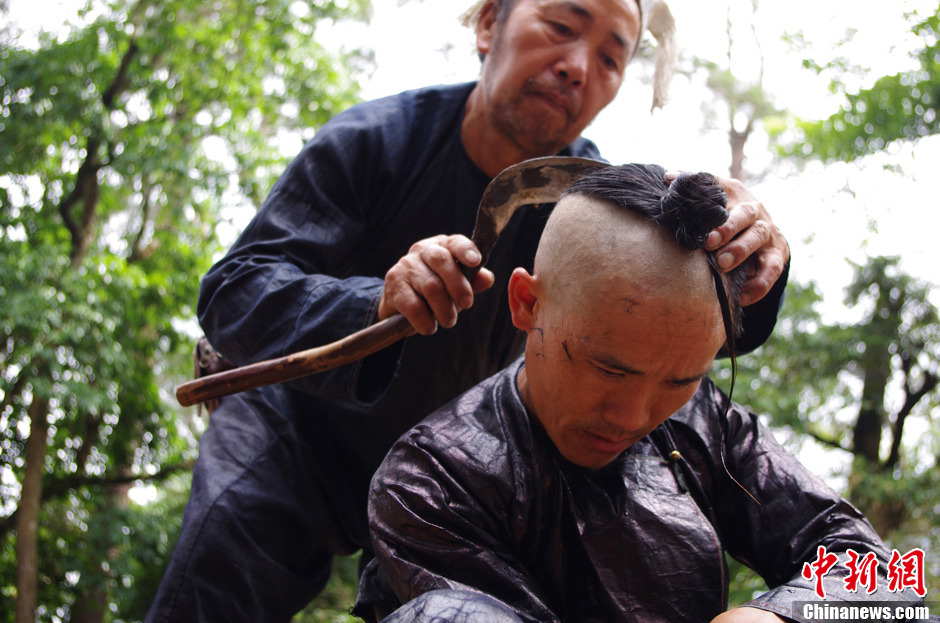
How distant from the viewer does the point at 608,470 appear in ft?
4.94

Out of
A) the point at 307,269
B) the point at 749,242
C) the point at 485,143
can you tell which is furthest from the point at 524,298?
the point at 485,143

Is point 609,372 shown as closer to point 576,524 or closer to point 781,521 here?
point 576,524

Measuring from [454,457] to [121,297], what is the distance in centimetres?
400

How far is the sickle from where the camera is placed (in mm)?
1536

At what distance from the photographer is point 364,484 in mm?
2217

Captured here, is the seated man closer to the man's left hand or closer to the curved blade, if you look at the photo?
the man's left hand

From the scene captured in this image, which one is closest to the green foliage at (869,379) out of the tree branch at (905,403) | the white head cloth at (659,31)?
the tree branch at (905,403)

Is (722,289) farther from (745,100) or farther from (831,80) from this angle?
(745,100)

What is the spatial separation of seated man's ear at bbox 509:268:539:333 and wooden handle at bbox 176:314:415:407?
0.62 ft

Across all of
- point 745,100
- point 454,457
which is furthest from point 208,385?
point 745,100

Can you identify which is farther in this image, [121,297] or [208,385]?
[121,297]

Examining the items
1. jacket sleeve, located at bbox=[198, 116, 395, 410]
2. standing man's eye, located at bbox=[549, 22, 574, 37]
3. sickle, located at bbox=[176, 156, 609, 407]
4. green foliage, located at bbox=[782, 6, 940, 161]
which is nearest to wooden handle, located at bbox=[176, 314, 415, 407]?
sickle, located at bbox=[176, 156, 609, 407]

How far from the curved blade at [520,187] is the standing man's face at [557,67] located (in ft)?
1.37

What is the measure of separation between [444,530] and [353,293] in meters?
0.58
